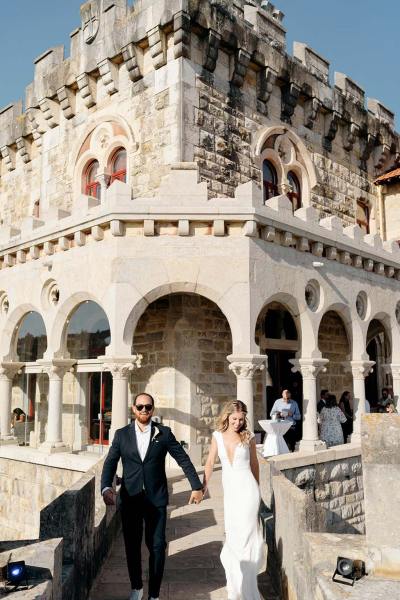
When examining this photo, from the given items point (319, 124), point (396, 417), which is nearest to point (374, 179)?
point (319, 124)

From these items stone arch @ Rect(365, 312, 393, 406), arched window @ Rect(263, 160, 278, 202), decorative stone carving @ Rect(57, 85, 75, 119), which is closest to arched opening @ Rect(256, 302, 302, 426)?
arched window @ Rect(263, 160, 278, 202)

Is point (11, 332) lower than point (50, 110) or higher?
lower

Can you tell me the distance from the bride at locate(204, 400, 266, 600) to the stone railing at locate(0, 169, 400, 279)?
5.29 meters

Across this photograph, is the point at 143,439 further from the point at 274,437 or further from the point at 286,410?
the point at 286,410

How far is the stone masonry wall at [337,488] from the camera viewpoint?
9.46 meters

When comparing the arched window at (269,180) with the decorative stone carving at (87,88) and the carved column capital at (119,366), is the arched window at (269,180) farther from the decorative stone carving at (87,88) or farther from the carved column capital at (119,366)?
the carved column capital at (119,366)

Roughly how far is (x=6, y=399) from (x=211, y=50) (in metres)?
8.71

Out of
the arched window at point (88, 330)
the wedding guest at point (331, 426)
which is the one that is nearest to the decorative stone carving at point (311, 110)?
the wedding guest at point (331, 426)

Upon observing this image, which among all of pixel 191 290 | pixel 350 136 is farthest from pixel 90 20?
pixel 191 290

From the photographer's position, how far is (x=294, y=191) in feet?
45.1

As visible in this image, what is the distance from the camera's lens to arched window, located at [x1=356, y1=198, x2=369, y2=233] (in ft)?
51.6

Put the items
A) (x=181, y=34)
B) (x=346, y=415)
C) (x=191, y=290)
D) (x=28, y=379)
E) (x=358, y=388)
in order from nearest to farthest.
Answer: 1. (x=191, y=290)
2. (x=181, y=34)
3. (x=358, y=388)
4. (x=346, y=415)
5. (x=28, y=379)

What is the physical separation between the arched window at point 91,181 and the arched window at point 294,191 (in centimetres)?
469

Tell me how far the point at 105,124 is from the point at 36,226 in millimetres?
3002
